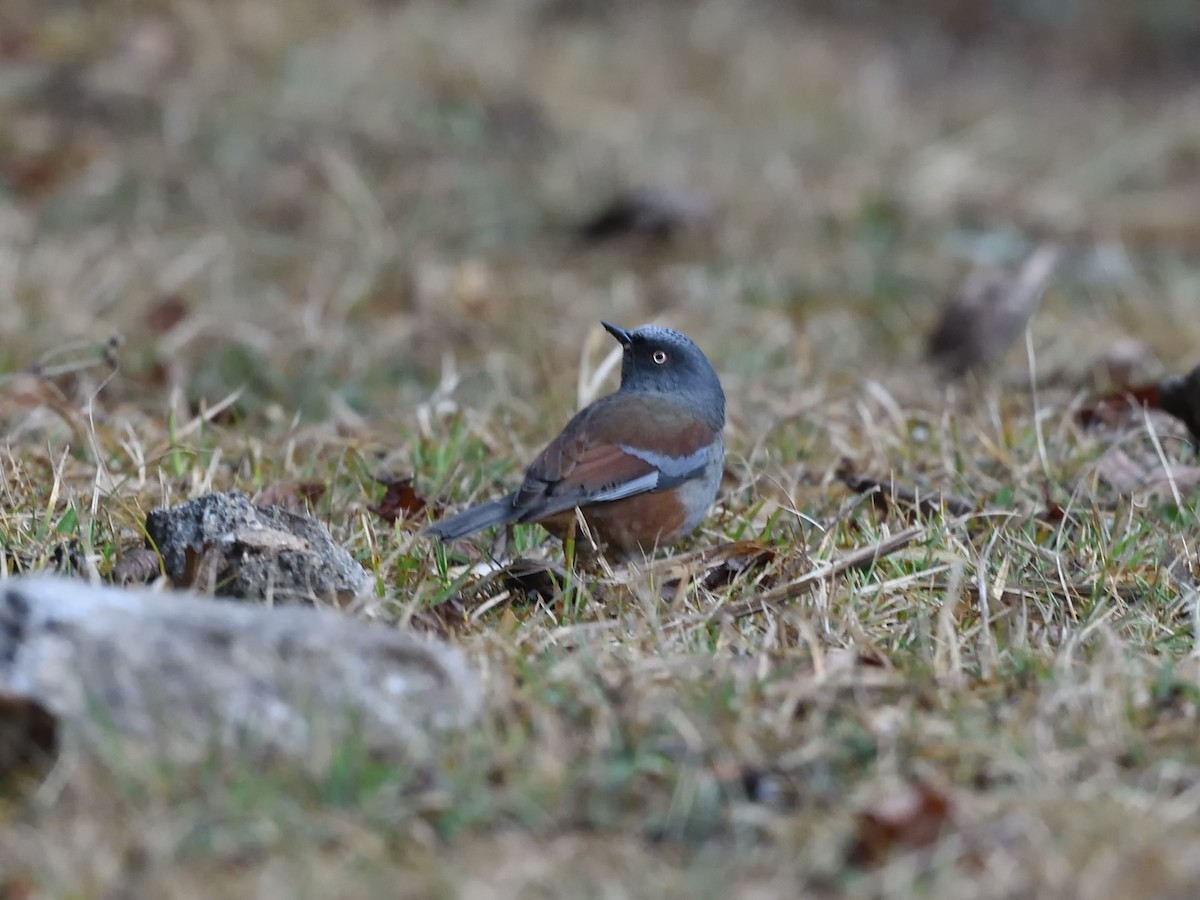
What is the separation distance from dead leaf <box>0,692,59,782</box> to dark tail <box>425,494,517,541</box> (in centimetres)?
130

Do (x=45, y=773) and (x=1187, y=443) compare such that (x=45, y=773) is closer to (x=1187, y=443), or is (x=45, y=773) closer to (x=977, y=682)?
(x=977, y=682)

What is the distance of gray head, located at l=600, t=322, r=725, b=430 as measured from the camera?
4.39 meters

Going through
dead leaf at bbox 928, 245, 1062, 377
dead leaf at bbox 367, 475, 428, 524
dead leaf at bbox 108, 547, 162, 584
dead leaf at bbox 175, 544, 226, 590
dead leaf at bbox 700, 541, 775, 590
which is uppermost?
dead leaf at bbox 175, 544, 226, 590

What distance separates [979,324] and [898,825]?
162 inches

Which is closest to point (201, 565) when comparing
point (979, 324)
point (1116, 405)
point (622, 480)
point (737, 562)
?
point (622, 480)

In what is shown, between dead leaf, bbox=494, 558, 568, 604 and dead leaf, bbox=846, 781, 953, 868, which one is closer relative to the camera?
dead leaf, bbox=846, 781, 953, 868

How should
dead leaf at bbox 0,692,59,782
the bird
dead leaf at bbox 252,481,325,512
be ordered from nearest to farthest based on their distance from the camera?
1. dead leaf at bbox 0,692,59,782
2. the bird
3. dead leaf at bbox 252,481,325,512

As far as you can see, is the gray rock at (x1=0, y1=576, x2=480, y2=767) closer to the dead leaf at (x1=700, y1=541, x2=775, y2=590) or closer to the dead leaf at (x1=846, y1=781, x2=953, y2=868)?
the dead leaf at (x1=846, y1=781, x2=953, y2=868)

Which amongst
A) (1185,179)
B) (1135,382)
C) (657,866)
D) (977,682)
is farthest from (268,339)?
(1185,179)

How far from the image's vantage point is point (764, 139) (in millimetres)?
9773

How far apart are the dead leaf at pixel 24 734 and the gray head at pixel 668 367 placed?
215cm

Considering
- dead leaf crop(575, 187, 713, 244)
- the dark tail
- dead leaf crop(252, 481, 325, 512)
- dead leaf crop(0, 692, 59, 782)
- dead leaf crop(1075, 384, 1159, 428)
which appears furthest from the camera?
dead leaf crop(575, 187, 713, 244)

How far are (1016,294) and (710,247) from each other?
190cm

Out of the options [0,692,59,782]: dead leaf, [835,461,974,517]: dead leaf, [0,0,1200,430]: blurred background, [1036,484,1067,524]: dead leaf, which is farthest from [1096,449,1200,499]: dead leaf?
[0,692,59,782]: dead leaf
